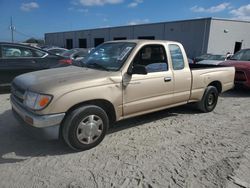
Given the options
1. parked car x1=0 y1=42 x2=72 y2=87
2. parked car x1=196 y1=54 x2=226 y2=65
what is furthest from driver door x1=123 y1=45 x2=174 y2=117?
parked car x1=196 y1=54 x2=226 y2=65

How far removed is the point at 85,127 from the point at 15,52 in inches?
186

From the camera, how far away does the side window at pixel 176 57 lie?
4.55 m

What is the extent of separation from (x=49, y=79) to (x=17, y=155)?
1238 mm

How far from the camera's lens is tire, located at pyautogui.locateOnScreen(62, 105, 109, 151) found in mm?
3289

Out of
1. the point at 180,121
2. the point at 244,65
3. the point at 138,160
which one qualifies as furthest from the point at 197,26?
the point at 138,160

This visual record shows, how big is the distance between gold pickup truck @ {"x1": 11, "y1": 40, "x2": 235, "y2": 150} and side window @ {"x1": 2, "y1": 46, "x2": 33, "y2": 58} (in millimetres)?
3371

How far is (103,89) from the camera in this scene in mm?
3498

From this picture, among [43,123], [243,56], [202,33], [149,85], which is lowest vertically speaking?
[43,123]

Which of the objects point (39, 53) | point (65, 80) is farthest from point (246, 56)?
point (65, 80)

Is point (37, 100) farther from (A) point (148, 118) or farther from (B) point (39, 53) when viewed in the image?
(B) point (39, 53)

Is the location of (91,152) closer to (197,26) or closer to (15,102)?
(15,102)

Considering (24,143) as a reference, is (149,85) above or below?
above

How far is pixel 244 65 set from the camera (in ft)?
25.3

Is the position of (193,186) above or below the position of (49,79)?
below
